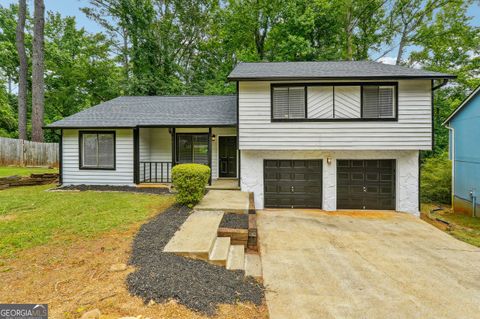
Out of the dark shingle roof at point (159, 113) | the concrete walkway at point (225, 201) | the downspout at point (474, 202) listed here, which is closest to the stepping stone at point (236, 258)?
the concrete walkway at point (225, 201)

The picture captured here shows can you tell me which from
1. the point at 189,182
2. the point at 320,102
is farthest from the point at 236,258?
the point at 320,102

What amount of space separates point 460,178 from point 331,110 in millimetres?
6342

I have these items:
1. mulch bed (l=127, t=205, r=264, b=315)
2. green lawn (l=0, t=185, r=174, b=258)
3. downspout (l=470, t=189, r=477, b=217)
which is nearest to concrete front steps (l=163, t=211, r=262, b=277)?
mulch bed (l=127, t=205, r=264, b=315)

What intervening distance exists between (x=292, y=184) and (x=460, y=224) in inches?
226

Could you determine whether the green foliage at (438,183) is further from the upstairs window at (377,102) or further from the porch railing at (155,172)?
the porch railing at (155,172)

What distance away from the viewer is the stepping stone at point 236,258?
3.72 metres

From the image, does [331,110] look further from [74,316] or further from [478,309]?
[74,316]

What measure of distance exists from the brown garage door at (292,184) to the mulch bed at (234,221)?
2.83m

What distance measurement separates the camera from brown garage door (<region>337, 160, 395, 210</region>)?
27.9 feet

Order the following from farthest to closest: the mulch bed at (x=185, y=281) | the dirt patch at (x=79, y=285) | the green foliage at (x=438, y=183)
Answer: the green foliage at (x=438, y=183), the mulch bed at (x=185, y=281), the dirt patch at (x=79, y=285)

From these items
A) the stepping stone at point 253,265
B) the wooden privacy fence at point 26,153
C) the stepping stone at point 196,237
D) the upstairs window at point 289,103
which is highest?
the upstairs window at point 289,103

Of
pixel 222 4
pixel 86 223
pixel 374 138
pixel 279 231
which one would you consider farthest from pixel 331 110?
pixel 222 4

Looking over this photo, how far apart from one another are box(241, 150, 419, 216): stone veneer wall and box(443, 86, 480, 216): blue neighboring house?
223 cm

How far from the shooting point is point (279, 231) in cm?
600
